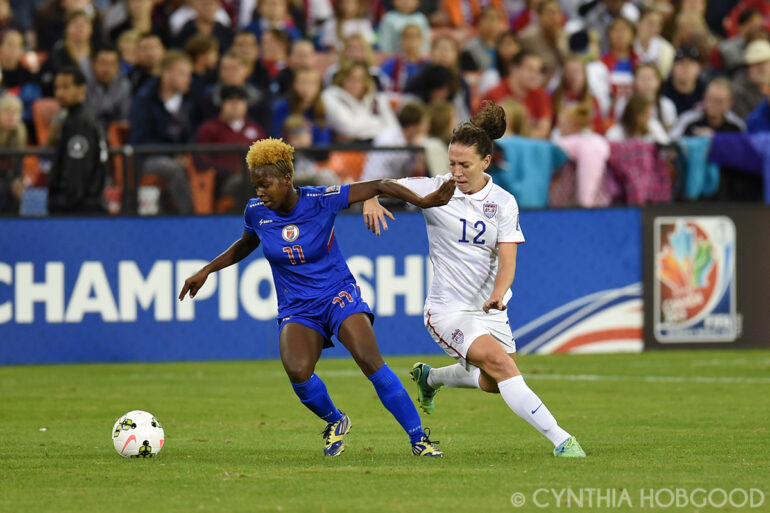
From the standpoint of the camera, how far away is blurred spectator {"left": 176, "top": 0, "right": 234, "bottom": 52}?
17.7 metres

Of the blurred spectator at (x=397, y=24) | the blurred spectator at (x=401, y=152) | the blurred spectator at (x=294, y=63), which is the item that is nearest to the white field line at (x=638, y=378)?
the blurred spectator at (x=401, y=152)

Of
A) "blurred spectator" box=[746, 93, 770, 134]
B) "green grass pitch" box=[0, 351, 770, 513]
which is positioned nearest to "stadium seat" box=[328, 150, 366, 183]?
"green grass pitch" box=[0, 351, 770, 513]

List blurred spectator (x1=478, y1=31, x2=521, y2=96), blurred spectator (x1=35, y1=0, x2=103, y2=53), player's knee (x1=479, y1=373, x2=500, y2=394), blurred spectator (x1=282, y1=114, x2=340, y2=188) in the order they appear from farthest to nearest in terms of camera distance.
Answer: blurred spectator (x1=478, y1=31, x2=521, y2=96) < blurred spectator (x1=35, y1=0, x2=103, y2=53) < blurred spectator (x1=282, y1=114, x2=340, y2=188) < player's knee (x1=479, y1=373, x2=500, y2=394)

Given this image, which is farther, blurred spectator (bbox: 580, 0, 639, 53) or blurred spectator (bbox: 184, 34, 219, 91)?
blurred spectator (bbox: 580, 0, 639, 53)

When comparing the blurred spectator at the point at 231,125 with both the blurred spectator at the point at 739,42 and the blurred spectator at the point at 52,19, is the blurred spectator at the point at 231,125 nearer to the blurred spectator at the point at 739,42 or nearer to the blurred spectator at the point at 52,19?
the blurred spectator at the point at 52,19

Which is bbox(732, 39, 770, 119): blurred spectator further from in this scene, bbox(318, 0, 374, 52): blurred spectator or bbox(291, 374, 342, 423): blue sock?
bbox(291, 374, 342, 423): blue sock

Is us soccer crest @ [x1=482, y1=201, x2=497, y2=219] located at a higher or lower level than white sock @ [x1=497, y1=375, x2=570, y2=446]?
higher

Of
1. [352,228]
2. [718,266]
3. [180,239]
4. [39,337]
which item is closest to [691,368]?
[718,266]

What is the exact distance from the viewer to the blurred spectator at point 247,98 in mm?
15977

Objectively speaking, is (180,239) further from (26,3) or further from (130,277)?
(26,3)

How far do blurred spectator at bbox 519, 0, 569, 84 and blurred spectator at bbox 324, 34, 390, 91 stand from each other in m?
2.20

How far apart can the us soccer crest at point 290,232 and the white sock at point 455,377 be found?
4.93 ft

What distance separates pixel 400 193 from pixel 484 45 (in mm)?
Answer: 10900

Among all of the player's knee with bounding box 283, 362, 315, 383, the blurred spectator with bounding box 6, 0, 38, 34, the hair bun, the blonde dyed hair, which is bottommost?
the player's knee with bounding box 283, 362, 315, 383
